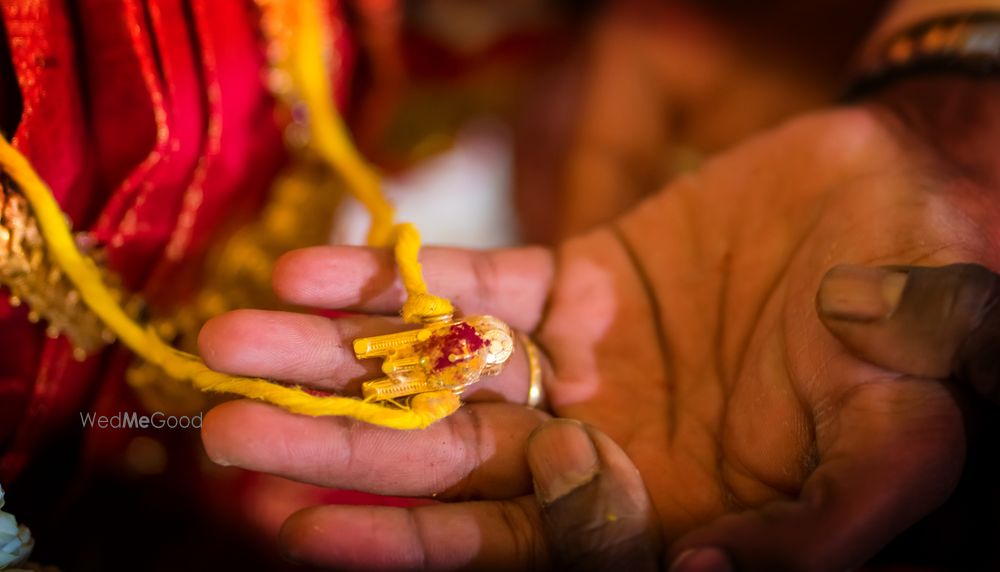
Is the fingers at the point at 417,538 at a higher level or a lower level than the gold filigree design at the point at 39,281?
lower

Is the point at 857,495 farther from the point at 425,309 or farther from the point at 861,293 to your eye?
the point at 425,309

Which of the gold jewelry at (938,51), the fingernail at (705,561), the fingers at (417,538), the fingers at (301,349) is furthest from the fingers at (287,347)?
the gold jewelry at (938,51)

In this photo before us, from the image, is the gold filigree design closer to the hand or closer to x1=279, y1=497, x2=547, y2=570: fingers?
the hand

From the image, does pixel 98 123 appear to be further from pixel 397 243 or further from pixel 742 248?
pixel 742 248

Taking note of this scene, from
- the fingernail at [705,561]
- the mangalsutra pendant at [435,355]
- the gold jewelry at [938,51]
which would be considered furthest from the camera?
the gold jewelry at [938,51]

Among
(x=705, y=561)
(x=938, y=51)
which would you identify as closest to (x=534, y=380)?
(x=705, y=561)

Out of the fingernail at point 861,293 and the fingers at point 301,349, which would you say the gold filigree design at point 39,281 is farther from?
the fingernail at point 861,293

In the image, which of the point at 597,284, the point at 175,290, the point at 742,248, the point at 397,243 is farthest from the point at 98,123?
the point at 742,248
